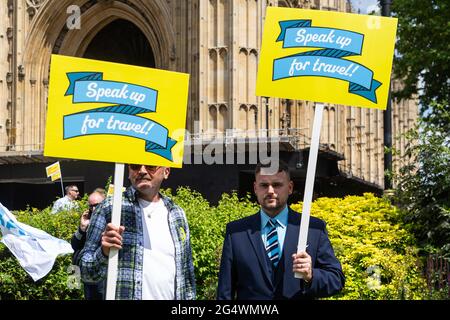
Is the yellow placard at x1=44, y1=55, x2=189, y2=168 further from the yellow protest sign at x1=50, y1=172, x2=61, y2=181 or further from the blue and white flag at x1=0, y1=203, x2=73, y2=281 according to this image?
the yellow protest sign at x1=50, y1=172, x2=61, y2=181

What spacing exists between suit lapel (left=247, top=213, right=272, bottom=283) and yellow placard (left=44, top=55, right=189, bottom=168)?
0.72m

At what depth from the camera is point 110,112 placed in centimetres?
518

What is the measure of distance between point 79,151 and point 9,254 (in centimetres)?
468

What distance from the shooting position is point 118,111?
17.0 ft

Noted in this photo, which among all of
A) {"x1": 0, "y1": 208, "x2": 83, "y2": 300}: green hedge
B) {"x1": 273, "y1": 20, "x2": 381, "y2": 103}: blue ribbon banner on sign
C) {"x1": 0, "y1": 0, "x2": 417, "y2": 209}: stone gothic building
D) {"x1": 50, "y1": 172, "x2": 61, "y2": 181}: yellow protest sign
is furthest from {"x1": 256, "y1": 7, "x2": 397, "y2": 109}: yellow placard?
{"x1": 0, "y1": 0, "x2": 417, "y2": 209}: stone gothic building

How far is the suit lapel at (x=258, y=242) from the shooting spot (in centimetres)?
464

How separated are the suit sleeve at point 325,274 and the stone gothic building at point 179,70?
609 inches

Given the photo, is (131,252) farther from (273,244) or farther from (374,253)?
(374,253)

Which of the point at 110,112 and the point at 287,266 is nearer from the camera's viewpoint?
the point at 287,266

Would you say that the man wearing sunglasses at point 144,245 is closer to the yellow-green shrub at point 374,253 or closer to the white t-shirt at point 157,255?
the white t-shirt at point 157,255

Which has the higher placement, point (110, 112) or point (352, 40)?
point (352, 40)

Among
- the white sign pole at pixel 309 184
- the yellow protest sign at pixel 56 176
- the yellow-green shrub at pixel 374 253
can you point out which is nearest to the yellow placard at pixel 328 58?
the white sign pole at pixel 309 184
